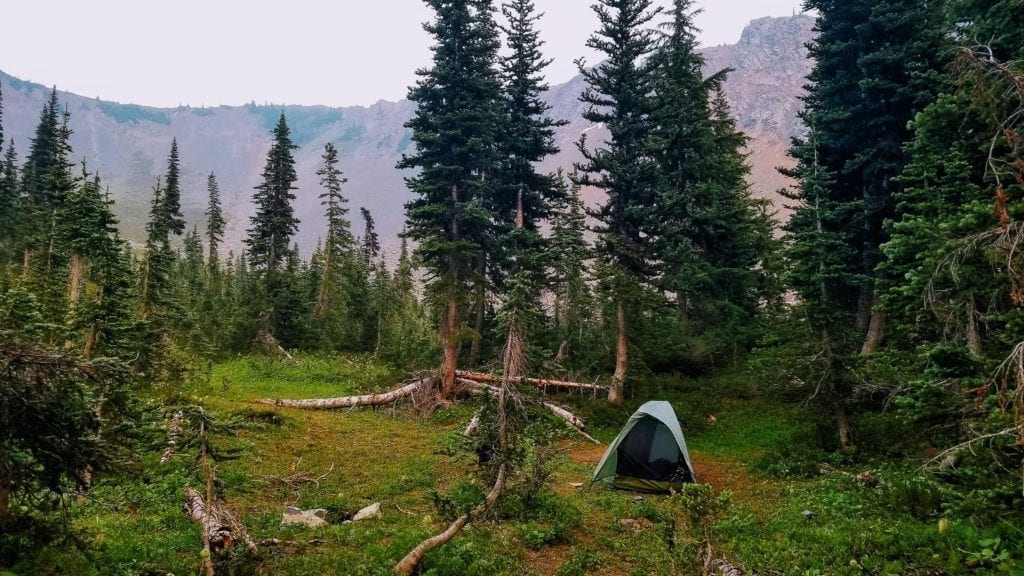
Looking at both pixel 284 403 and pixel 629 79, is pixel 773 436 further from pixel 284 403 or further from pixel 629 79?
pixel 284 403

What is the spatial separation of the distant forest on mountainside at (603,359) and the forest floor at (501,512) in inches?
3.3

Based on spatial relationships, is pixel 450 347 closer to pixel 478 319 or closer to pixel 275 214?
pixel 478 319

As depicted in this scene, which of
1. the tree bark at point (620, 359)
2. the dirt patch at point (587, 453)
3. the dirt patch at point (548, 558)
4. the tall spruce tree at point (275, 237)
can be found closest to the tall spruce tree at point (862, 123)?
the tree bark at point (620, 359)

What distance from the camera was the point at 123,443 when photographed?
506 centimetres

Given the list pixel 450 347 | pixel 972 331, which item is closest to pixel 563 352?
pixel 450 347

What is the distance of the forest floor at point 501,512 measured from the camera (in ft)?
23.0

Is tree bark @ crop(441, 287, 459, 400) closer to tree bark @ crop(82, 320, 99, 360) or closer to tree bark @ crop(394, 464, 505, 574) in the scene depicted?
tree bark @ crop(82, 320, 99, 360)

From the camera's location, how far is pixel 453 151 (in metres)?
23.9

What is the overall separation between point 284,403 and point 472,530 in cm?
1550

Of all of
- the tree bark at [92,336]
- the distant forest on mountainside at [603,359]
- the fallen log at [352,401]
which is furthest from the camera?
the fallen log at [352,401]

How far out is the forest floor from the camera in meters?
7.01

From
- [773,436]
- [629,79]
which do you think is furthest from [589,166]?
[773,436]

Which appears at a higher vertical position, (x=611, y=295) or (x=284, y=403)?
(x=611, y=295)

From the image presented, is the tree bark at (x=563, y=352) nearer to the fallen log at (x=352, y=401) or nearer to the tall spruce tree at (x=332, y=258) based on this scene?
the fallen log at (x=352, y=401)
